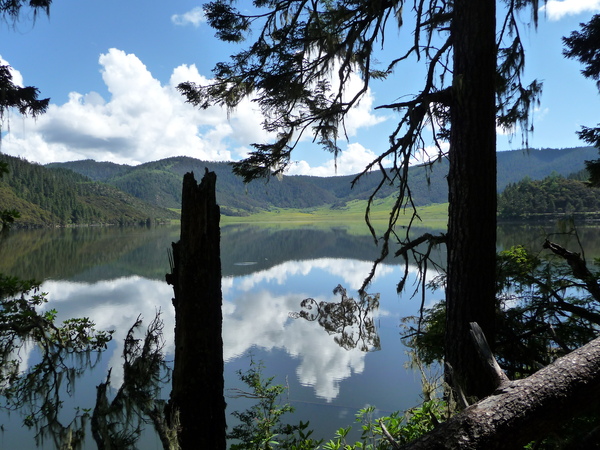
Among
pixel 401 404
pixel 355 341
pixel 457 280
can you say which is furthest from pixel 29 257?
pixel 457 280

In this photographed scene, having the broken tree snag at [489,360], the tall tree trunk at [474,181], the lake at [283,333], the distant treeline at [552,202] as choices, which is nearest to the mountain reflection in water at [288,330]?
the lake at [283,333]

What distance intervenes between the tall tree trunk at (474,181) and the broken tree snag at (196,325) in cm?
190

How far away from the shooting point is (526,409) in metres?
1.56

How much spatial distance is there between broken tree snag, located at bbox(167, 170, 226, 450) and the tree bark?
1924 millimetres

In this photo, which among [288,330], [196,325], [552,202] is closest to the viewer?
[196,325]

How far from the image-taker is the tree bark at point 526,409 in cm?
143

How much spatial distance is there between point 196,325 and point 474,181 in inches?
92.4

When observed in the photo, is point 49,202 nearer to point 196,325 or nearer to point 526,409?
point 196,325

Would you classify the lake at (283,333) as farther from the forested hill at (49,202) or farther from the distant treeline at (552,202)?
the forested hill at (49,202)

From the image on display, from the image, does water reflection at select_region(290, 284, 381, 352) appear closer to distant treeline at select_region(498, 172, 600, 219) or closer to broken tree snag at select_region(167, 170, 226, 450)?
broken tree snag at select_region(167, 170, 226, 450)

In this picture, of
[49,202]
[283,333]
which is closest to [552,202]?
[283,333]

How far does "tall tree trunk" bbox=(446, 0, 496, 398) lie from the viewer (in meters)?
3.09

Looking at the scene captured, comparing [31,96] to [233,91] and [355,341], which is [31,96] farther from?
[355,341]

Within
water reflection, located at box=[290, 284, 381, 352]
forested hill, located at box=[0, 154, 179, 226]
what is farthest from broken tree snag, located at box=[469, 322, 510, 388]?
forested hill, located at box=[0, 154, 179, 226]
